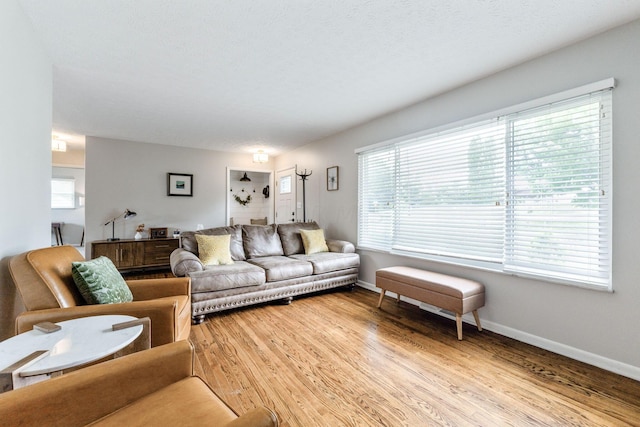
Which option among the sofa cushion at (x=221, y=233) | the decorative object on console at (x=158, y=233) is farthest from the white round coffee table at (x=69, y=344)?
the decorative object on console at (x=158, y=233)

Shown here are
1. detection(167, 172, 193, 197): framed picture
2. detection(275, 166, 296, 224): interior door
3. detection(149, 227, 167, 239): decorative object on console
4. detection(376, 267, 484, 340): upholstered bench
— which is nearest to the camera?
detection(376, 267, 484, 340): upholstered bench

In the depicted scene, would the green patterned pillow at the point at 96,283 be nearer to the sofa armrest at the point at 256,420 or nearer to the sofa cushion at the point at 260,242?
the sofa armrest at the point at 256,420

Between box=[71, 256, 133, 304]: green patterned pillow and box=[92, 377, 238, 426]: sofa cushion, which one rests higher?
box=[71, 256, 133, 304]: green patterned pillow

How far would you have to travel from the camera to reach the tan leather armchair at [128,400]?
33.0 inches

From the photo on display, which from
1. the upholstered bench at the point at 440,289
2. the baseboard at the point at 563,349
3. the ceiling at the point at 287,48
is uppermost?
the ceiling at the point at 287,48

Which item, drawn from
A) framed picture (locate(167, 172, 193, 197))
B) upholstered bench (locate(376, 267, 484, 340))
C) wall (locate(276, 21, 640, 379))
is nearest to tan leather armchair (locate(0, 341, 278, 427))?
upholstered bench (locate(376, 267, 484, 340))

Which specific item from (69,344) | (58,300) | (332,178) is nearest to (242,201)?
(332,178)

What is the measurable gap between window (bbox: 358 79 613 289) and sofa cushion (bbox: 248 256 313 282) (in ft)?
4.03

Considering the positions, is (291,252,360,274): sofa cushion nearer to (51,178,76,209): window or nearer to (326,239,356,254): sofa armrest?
(326,239,356,254): sofa armrest

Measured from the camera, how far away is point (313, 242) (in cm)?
429

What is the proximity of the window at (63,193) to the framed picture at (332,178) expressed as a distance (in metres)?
5.98

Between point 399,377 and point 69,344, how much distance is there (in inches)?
73.4

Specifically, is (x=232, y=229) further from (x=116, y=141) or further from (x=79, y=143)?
(x=79, y=143)

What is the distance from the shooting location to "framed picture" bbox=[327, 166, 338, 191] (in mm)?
4773
